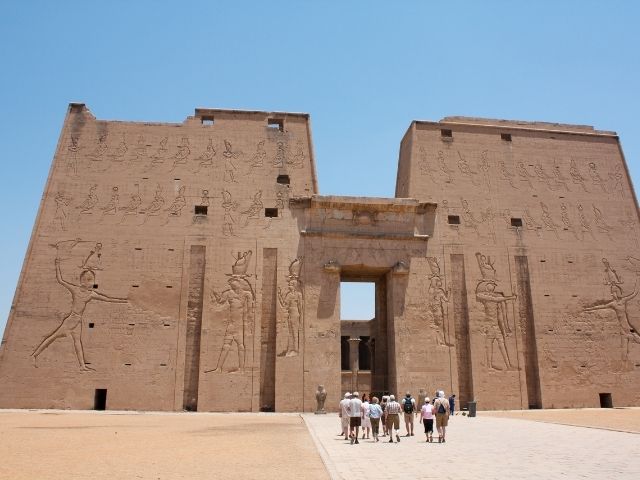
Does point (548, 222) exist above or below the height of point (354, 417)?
above

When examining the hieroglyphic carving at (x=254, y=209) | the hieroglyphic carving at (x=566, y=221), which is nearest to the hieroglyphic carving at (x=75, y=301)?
the hieroglyphic carving at (x=254, y=209)

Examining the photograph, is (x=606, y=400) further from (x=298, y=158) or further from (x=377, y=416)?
(x=298, y=158)

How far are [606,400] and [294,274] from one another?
1159 centimetres

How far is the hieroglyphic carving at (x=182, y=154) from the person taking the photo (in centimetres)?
1921

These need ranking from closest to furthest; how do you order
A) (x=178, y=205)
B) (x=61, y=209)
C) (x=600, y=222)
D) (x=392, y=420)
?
(x=392, y=420), (x=61, y=209), (x=178, y=205), (x=600, y=222)

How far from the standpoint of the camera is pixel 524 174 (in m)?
20.8

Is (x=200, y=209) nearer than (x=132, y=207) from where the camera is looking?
No

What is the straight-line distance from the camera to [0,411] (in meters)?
15.3

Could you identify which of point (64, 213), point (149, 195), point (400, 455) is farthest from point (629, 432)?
point (64, 213)

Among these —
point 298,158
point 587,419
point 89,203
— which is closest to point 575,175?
point 587,419

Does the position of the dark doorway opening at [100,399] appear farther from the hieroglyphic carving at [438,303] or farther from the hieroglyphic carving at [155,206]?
the hieroglyphic carving at [438,303]

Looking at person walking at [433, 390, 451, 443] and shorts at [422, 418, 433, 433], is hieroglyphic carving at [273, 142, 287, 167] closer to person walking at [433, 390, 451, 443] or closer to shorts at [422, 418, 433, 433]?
person walking at [433, 390, 451, 443]

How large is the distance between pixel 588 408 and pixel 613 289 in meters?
4.53

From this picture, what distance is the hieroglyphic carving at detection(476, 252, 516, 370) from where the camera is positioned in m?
18.5
